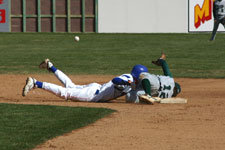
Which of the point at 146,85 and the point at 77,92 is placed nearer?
the point at 146,85

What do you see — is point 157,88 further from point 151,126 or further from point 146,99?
point 151,126

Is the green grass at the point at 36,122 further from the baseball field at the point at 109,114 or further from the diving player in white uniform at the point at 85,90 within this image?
the diving player in white uniform at the point at 85,90

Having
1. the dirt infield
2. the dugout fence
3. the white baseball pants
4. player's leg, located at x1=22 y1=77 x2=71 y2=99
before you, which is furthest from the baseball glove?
the dugout fence

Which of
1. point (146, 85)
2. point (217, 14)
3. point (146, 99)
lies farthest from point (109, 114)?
point (217, 14)

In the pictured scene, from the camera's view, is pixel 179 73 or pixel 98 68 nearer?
pixel 179 73

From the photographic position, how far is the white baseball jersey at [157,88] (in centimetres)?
1145

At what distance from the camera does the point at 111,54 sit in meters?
24.4

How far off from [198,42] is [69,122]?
21.4 metres

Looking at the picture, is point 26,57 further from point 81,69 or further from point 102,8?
point 102,8

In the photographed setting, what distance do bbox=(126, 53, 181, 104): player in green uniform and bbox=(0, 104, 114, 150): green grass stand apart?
3.48 feet

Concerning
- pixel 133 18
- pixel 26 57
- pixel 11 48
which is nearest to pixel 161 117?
pixel 26 57

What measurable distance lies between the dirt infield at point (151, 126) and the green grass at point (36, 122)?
0.76ft

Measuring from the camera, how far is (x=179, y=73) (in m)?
18.5

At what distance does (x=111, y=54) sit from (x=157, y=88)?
1290cm
